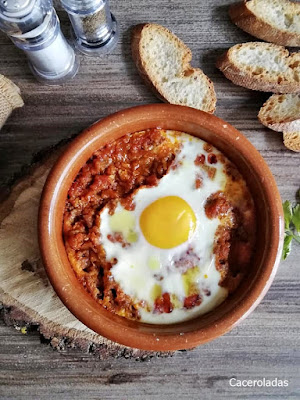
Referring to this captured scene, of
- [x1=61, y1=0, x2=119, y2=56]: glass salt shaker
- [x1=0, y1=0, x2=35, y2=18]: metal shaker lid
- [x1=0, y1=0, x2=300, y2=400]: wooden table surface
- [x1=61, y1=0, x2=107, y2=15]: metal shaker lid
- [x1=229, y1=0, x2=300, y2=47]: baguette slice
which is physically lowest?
[x1=0, y1=0, x2=300, y2=400]: wooden table surface

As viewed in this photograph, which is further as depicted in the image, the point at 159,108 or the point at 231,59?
the point at 231,59

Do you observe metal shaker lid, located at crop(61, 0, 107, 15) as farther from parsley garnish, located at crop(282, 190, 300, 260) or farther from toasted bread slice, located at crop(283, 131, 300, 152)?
parsley garnish, located at crop(282, 190, 300, 260)

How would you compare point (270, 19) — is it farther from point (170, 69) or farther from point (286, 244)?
point (286, 244)

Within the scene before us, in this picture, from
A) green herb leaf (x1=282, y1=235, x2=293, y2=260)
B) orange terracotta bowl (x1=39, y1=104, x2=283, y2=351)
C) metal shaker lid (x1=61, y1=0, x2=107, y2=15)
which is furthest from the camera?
green herb leaf (x1=282, y1=235, x2=293, y2=260)

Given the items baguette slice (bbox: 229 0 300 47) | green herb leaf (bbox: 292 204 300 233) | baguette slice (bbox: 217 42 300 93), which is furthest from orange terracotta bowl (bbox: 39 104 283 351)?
baguette slice (bbox: 229 0 300 47)

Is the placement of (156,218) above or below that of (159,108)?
below

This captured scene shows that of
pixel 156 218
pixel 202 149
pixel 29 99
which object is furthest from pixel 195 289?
pixel 29 99

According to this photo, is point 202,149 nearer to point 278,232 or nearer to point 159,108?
point 159,108
